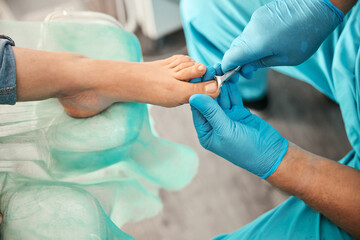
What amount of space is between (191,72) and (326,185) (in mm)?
427

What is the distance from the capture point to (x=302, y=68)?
3.30 ft

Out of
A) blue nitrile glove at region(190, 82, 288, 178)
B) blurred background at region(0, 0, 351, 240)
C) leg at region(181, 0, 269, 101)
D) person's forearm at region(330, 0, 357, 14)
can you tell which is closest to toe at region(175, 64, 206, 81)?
blue nitrile glove at region(190, 82, 288, 178)

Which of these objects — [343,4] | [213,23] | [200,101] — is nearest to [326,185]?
[200,101]

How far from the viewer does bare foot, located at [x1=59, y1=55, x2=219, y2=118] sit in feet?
2.75

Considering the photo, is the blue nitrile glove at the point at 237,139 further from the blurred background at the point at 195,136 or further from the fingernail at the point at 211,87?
the blurred background at the point at 195,136

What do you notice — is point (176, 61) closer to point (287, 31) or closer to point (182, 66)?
point (182, 66)

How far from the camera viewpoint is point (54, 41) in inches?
36.8

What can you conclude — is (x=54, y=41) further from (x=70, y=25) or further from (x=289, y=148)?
(x=289, y=148)

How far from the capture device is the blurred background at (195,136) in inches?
47.9

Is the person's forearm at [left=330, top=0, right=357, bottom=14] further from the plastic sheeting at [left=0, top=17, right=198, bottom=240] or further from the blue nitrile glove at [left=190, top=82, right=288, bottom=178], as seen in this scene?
the plastic sheeting at [left=0, top=17, right=198, bottom=240]

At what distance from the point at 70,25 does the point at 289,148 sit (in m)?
0.72

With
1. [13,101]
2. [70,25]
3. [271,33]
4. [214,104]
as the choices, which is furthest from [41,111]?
[271,33]

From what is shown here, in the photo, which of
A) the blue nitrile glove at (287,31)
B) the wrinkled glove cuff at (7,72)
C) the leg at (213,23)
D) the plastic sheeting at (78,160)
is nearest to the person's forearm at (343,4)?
the blue nitrile glove at (287,31)

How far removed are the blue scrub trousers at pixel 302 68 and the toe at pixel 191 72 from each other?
0.26m
